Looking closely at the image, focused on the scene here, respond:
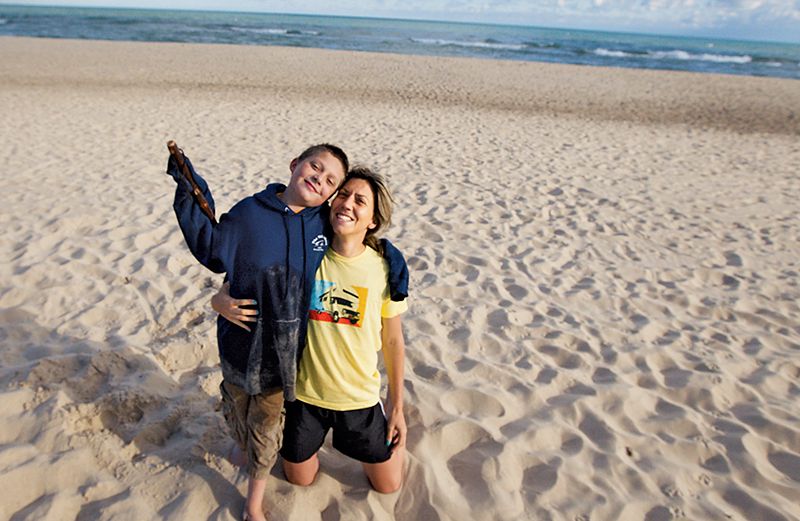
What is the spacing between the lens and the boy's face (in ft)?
6.28

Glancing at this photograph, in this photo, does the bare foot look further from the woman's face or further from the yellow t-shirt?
the woman's face

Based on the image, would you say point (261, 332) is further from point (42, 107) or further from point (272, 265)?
point (42, 107)

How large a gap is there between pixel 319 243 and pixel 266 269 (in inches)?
8.6

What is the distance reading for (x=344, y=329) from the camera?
81.0 inches

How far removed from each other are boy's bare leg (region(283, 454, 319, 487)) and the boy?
17 centimetres

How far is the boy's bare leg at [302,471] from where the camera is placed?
2254 mm

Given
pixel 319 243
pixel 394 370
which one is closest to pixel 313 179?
pixel 319 243

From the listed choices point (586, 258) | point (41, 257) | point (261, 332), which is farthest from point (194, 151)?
point (261, 332)

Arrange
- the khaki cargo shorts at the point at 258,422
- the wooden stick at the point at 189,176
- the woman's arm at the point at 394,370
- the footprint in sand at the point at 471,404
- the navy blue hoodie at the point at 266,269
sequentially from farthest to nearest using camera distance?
the footprint in sand at the point at 471,404 → the woman's arm at the point at 394,370 → the khaki cargo shorts at the point at 258,422 → the navy blue hoodie at the point at 266,269 → the wooden stick at the point at 189,176

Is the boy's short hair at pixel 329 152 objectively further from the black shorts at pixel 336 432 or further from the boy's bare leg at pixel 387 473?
the boy's bare leg at pixel 387 473

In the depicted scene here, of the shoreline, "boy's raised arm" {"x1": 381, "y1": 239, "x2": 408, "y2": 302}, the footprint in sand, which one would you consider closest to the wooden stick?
"boy's raised arm" {"x1": 381, "y1": 239, "x2": 408, "y2": 302}

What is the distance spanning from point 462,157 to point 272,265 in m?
6.51

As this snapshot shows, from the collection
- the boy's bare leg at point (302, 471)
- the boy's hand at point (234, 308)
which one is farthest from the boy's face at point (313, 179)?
the boy's bare leg at point (302, 471)

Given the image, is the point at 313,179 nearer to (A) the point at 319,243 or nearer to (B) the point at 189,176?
(A) the point at 319,243
